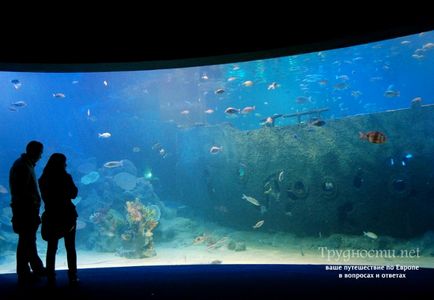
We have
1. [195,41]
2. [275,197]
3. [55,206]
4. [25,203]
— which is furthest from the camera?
[275,197]

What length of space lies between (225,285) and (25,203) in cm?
318

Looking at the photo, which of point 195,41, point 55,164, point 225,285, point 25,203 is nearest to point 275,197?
point 195,41

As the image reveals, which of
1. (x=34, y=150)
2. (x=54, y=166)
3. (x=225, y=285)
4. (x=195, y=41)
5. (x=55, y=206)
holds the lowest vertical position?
(x=225, y=285)

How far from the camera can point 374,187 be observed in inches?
493

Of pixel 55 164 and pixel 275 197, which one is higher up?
pixel 275 197

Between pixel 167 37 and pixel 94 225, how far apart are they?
1574cm

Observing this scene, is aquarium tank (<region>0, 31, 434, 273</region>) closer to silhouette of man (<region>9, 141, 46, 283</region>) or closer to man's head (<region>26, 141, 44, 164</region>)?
silhouette of man (<region>9, 141, 46, 283</region>)

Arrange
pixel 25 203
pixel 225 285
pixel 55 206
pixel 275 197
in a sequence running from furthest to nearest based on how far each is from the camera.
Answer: pixel 275 197 < pixel 25 203 < pixel 225 285 < pixel 55 206

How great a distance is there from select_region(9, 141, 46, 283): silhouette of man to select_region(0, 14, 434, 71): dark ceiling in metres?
1.89

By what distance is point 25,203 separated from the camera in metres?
4.89

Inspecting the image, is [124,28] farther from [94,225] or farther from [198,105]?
[198,105]

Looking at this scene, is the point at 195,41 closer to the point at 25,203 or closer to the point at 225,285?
the point at 25,203

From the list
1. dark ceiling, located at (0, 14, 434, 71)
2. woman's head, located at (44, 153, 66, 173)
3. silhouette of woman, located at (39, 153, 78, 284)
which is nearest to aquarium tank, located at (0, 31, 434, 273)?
dark ceiling, located at (0, 14, 434, 71)

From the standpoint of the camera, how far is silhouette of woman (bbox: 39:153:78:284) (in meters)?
4.45
